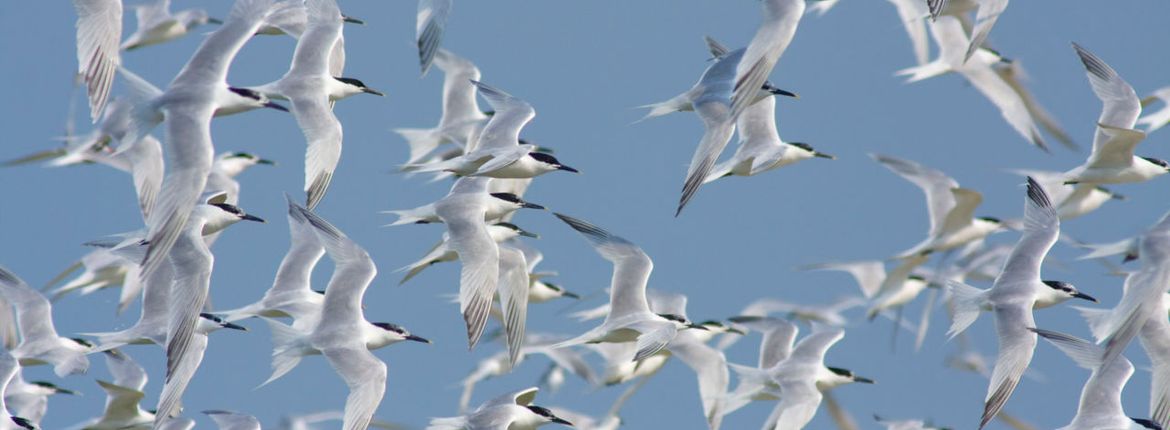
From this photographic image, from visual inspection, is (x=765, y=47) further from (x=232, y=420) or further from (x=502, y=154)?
(x=232, y=420)

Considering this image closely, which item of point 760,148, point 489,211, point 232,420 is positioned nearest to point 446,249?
point 489,211

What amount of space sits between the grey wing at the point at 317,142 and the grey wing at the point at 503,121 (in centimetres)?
102

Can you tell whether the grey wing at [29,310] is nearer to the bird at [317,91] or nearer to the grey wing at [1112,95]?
the bird at [317,91]

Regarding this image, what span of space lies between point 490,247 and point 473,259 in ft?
0.40

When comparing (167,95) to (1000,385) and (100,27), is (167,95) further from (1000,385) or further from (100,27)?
(1000,385)

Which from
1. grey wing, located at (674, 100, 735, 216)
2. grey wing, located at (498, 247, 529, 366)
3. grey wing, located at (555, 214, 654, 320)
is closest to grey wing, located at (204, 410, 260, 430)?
grey wing, located at (498, 247, 529, 366)

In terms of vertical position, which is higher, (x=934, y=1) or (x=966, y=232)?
(x=934, y=1)

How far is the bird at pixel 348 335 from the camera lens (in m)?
9.33

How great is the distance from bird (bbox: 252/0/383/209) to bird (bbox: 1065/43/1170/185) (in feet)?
14.2

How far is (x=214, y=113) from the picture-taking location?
9.18 m

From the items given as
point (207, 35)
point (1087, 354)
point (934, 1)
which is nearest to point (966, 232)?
point (1087, 354)

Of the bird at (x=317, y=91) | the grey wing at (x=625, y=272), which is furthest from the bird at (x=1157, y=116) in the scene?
the bird at (x=317, y=91)

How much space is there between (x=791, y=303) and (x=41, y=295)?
18.8ft

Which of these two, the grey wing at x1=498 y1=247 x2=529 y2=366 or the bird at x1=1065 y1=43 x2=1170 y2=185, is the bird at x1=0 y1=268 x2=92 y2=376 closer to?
the grey wing at x1=498 y1=247 x2=529 y2=366
